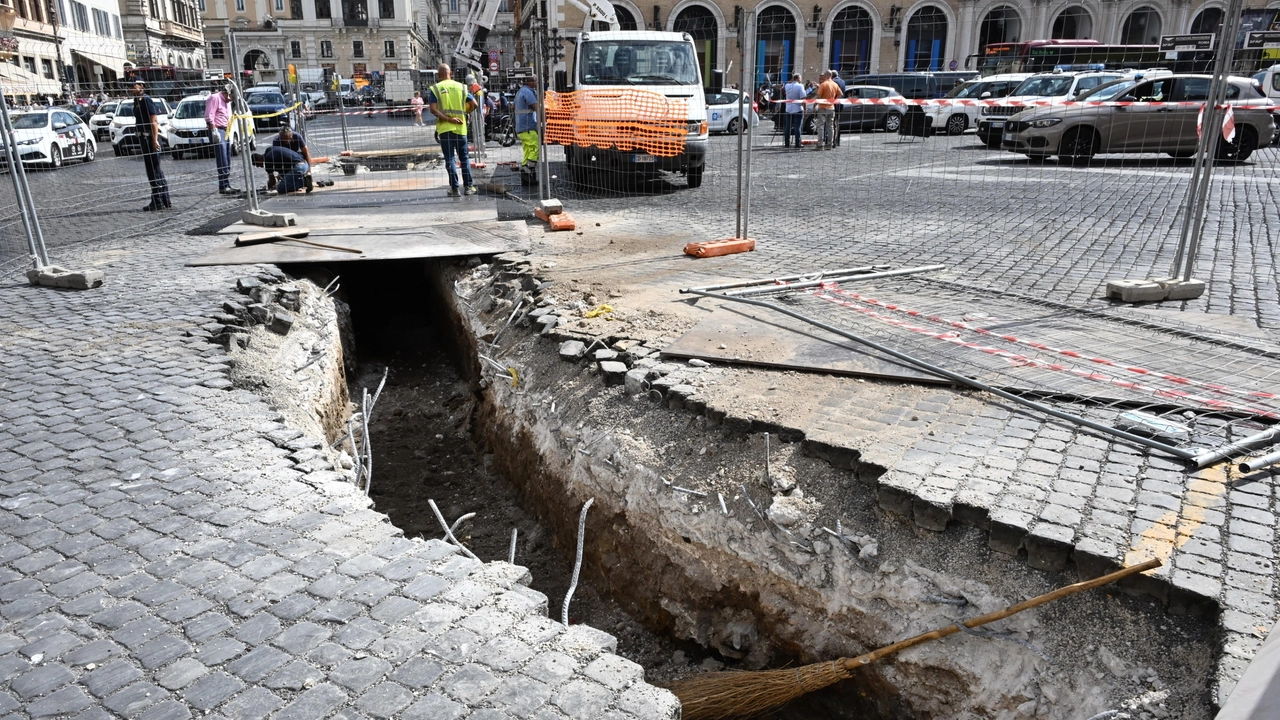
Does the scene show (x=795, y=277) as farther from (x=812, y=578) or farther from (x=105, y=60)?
(x=105, y=60)

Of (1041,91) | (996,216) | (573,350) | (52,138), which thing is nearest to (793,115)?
(1041,91)

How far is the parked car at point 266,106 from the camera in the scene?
24316 millimetres

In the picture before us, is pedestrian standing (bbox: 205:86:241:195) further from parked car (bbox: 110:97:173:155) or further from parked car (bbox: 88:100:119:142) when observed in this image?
parked car (bbox: 88:100:119:142)

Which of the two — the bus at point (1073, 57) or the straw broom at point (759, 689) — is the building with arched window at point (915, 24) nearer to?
the bus at point (1073, 57)

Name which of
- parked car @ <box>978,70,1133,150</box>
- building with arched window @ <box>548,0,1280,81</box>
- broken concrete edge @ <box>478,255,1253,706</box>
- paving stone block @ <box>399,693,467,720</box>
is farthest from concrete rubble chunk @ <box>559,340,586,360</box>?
building with arched window @ <box>548,0,1280,81</box>

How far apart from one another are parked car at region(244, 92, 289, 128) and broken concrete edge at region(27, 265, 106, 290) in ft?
54.9

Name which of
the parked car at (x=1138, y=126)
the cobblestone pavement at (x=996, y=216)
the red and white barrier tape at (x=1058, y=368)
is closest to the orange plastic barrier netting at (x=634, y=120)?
the cobblestone pavement at (x=996, y=216)

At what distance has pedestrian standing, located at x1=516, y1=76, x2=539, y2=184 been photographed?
13500mm

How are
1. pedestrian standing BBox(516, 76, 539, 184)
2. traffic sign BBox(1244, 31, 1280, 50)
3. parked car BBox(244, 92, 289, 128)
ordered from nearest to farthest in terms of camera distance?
traffic sign BBox(1244, 31, 1280, 50) < pedestrian standing BBox(516, 76, 539, 184) < parked car BBox(244, 92, 289, 128)

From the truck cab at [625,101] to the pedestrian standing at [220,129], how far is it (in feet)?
18.0

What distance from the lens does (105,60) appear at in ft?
152

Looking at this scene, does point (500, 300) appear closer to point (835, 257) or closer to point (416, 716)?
point (835, 257)

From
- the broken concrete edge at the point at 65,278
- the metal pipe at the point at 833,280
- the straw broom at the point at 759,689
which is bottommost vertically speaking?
the straw broom at the point at 759,689

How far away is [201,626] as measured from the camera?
9.18ft
